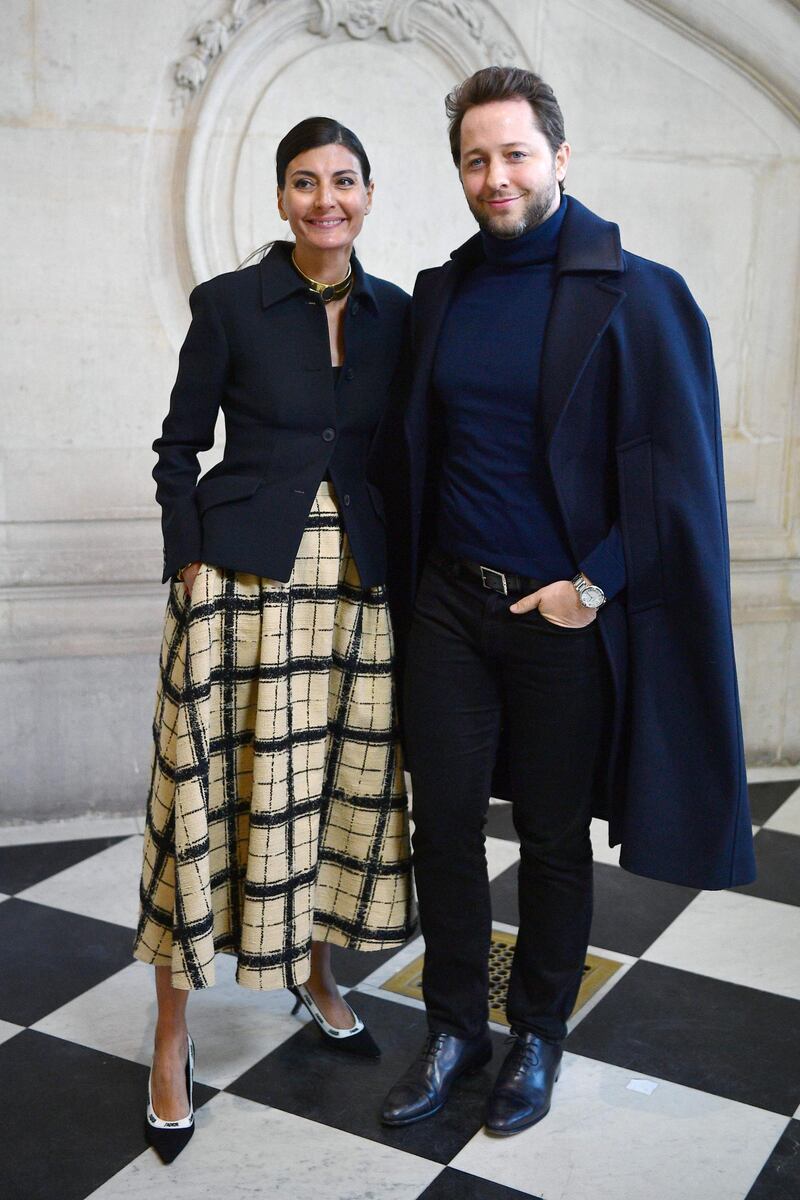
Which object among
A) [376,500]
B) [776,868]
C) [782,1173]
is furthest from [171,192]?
[782,1173]

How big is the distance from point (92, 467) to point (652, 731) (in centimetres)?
174

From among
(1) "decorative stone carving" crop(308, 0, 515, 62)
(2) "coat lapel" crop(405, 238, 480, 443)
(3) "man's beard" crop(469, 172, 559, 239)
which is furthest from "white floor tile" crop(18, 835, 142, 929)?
(1) "decorative stone carving" crop(308, 0, 515, 62)

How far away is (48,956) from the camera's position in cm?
256

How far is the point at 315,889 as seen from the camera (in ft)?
7.03

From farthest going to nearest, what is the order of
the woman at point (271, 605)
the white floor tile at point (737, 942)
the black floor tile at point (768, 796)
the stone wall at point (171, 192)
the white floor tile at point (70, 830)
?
1. the black floor tile at point (768, 796)
2. the white floor tile at point (70, 830)
3. the stone wall at point (171, 192)
4. the white floor tile at point (737, 942)
5. the woman at point (271, 605)

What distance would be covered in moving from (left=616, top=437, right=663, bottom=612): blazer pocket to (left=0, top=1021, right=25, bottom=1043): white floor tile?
1.33 metres

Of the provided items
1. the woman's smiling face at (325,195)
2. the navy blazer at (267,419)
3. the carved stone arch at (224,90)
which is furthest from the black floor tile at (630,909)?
the carved stone arch at (224,90)

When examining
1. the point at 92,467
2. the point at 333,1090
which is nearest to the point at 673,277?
the point at 333,1090

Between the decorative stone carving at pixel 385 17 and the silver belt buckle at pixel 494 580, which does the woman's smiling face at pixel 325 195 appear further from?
the decorative stone carving at pixel 385 17

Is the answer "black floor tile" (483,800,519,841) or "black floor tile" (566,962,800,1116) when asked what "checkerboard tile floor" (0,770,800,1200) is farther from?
"black floor tile" (483,800,519,841)

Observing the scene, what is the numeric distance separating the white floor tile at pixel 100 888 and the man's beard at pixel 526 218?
1.64 metres

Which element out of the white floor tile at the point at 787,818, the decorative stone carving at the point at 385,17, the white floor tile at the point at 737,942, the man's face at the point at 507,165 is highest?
the decorative stone carving at the point at 385,17

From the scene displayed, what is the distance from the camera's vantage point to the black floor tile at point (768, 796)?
338 cm

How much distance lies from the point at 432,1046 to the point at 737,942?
0.86 m
